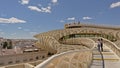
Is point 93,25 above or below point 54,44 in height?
above

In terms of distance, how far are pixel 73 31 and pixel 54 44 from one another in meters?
10.1

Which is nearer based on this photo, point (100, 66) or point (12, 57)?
point (100, 66)

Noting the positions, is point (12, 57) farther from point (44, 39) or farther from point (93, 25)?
point (93, 25)

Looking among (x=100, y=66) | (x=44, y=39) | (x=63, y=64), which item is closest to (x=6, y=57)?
(x=44, y=39)

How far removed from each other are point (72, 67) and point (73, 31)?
41.3m

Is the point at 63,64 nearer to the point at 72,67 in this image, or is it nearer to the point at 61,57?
the point at 61,57

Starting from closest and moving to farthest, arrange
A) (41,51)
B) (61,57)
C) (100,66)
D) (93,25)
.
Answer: (61,57) → (100,66) → (41,51) → (93,25)

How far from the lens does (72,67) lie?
4.45 m

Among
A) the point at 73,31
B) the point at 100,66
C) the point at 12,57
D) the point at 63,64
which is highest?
the point at 73,31

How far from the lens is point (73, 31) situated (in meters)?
45.6

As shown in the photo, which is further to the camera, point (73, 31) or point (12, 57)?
point (73, 31)

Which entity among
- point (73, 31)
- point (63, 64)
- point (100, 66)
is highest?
point (73, 31)

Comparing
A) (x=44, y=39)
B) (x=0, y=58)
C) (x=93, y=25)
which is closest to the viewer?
(x=0, y=58)

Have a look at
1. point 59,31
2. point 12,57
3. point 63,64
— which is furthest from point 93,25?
point 63,64
